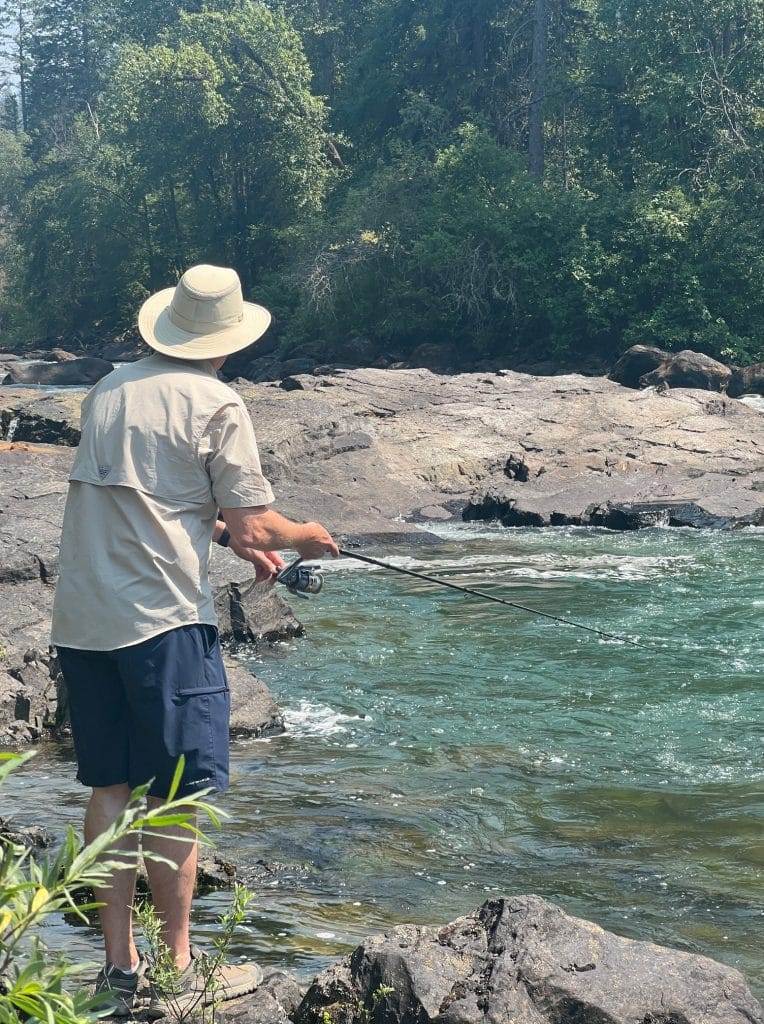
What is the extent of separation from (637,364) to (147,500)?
856 inches

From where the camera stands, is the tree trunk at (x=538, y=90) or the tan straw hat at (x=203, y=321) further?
the tree trunk at (x=538, y=90)

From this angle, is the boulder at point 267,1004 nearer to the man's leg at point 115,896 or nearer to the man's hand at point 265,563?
the man's leg at point 115,896

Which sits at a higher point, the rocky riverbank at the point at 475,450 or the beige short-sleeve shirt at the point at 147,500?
the beige short-sleeve shirt at the point at 147,500

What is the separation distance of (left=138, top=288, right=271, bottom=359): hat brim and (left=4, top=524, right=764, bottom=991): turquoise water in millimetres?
1800

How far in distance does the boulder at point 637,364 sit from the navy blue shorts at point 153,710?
70.0 ft

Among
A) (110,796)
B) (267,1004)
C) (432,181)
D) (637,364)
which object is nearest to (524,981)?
(267,1004)

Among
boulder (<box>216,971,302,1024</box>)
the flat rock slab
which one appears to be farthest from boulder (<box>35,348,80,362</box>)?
boulder (<box>216,971,302,1024</box>)

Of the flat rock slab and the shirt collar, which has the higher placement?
the shirt collar

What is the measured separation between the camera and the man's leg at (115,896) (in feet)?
11.1

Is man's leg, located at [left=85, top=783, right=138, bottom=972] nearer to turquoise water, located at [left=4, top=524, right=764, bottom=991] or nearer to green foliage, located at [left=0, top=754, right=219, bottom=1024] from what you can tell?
turquoise water, located at [left=4, top=524, right=764, bottom=991]

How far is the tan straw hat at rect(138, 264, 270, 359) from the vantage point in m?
3.59

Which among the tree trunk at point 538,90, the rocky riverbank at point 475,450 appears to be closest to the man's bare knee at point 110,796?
the rocky riverbank at point 475,450

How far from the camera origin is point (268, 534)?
11.6 ft

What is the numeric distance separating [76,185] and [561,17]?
Answer: 18110mm
